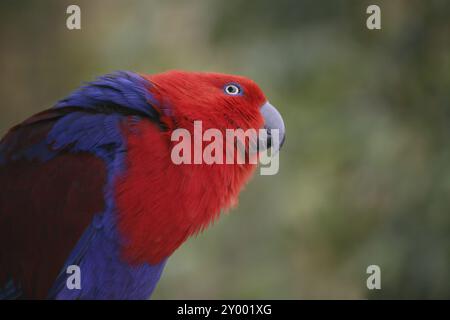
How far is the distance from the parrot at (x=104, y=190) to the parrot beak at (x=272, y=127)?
176 mm

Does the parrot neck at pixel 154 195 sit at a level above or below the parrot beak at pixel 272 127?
below

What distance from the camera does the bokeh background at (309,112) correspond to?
3.09 meters

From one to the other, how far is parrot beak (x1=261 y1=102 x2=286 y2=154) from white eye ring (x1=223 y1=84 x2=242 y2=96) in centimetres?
12

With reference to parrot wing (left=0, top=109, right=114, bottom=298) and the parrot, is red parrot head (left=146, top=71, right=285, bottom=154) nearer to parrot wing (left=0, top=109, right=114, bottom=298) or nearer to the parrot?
the parrot

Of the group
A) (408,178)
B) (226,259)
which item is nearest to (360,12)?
(408,178)

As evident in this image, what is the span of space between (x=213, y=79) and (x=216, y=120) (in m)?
0.19

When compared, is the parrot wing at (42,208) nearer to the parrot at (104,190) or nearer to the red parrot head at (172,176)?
the parrot at (104,190)

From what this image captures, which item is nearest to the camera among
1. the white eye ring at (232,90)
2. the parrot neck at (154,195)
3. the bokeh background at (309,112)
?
the parrot neck at (154,195)

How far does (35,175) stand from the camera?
2.02 meters

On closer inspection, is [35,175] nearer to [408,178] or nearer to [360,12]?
[408,178]

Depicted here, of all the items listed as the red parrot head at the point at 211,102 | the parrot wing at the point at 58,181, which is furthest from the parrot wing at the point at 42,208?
the red parrot head at the point at 211,102

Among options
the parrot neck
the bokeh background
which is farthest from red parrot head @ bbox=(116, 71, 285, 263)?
the bokeh background

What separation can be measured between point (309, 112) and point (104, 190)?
6.16 feet

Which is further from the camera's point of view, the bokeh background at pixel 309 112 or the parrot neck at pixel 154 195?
the bokeh background at pixel 309 112
